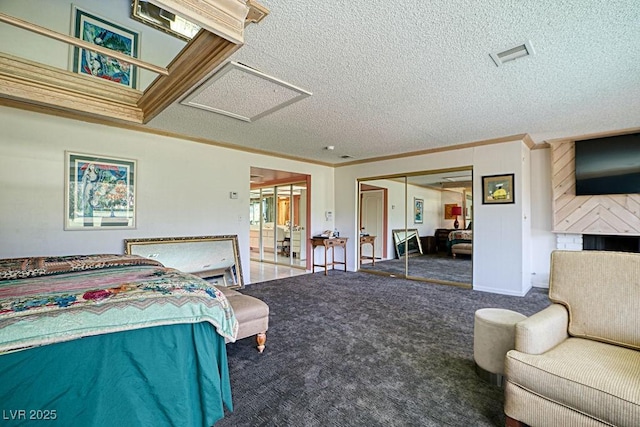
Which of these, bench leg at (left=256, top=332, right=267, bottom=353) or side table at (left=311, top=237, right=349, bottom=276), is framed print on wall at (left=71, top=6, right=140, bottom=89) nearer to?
bench leg at (left=256, top=332, right=267, bottom=353)

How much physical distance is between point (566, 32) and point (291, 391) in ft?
10.3

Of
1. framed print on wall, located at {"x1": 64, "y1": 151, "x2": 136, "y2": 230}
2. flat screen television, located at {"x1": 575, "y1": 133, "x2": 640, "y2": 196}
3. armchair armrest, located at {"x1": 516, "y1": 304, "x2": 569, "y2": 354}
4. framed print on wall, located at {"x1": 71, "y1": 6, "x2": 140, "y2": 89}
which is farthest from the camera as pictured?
flat screen television, located at {"x1": 575, "y1": 133, "x2": 640, "y2": 196}

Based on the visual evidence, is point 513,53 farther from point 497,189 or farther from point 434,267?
point 434,267

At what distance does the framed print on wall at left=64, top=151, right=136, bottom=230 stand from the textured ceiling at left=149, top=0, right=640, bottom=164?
84cm

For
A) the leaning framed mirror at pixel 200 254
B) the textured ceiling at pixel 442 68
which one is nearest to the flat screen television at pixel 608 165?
the textured ceiling at pixel 442 68

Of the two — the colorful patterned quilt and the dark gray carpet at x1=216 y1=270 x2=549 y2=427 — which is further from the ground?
the colorful patterned quilt

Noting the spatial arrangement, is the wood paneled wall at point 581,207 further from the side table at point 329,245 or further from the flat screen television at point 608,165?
the side table at point 329,245

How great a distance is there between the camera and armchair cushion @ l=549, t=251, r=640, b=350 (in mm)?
1679

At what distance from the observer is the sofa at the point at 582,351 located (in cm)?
129

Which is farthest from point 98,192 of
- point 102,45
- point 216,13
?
point 216,13

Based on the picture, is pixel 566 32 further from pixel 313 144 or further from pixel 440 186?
pixel 440 186

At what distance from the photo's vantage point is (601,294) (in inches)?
70.2

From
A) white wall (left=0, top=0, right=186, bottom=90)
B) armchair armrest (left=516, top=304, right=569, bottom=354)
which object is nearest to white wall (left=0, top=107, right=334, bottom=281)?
white wall (left=0, top=0, right=186, bottom=90)

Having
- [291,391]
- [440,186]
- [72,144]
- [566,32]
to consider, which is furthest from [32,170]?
[440,186]
